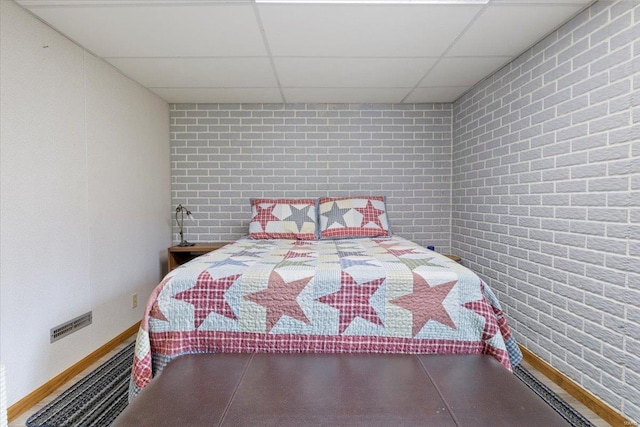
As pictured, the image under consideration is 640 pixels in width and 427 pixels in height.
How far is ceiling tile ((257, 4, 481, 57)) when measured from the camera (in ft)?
6.11

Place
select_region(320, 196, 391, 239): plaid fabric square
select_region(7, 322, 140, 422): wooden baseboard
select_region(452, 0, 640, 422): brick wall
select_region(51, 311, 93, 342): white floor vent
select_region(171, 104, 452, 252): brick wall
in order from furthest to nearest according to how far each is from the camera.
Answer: select_region(171, 104, 452, 252): brick wall
select_region(320, 196, 391, 239): plaid fabric square
select_region(51, 311, 93, 342): white floor vent
select_region(7, 322, 140, 422): wooden baseboard
select_region(452, 0, 640, 422): brick wall

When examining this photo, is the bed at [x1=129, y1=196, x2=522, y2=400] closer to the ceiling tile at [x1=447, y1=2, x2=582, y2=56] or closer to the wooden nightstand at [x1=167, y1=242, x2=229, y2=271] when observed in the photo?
the ceiling tile at [x1=447, y1=2, x2=582, y2=56]

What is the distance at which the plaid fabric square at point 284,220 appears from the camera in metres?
3.03

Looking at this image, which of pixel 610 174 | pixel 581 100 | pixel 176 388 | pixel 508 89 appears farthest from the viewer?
pixel 508 89

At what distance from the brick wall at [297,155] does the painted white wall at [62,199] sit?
25.3 inches

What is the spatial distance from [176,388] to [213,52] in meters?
2.10

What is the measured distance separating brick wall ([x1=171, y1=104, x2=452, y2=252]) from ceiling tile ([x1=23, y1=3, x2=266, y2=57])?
124 centimetres

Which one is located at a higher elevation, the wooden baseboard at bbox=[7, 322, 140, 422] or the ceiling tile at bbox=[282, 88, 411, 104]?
the ceiling tile at bbox=[282, 88, 411, 104]

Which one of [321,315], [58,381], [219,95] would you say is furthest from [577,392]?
[219,95]

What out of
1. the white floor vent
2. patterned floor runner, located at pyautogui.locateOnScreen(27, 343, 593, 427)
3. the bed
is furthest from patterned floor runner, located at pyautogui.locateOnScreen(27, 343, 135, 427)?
the bed

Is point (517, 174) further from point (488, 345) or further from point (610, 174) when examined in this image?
point (488, 345)

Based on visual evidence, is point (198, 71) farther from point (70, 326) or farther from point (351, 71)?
point (70, 326)

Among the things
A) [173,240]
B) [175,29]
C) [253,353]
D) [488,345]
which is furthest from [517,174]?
[173,240]

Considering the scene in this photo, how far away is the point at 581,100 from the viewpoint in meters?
1.91
